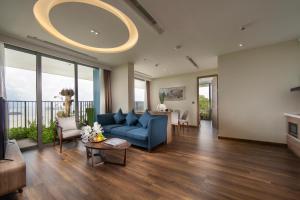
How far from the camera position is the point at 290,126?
318cm

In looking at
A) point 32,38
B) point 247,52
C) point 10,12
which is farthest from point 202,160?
point 32,38

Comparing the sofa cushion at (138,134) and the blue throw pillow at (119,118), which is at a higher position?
the blue throw pillow at (119,118)

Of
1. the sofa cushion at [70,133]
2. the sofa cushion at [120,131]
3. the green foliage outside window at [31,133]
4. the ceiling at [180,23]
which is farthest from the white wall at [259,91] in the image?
the green foliage outside window at [31,133]

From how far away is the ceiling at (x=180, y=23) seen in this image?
2.12m

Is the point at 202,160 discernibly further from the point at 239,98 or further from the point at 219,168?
the point at 239,98

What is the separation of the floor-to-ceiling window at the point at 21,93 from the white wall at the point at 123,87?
2528 millimetres

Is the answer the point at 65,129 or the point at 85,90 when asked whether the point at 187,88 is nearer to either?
the point at 85,90

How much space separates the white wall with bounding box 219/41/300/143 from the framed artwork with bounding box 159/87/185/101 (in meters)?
2.77

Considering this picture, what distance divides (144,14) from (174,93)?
5.27 metres

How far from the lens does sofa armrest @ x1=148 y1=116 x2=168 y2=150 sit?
318 cm

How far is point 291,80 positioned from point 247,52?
1.29 meters

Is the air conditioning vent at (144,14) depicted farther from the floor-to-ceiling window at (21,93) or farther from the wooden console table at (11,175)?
the floor-to-ceiling window at (21,93)

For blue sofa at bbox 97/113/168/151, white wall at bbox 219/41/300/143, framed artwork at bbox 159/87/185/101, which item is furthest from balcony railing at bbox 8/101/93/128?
white wall at bbox 219/41/300/143

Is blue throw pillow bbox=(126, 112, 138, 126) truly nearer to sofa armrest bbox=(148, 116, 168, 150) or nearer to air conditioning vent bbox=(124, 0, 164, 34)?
sofa armrest bbox=(148, 116, 168, 150)
